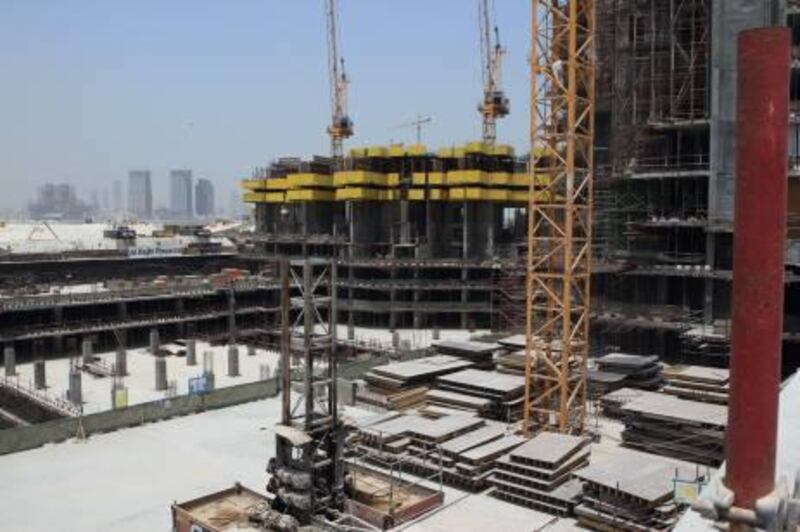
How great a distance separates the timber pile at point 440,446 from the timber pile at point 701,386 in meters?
7.80

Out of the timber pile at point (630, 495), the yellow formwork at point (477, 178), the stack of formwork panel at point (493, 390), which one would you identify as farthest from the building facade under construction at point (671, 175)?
the timber pile at point (630, 495)

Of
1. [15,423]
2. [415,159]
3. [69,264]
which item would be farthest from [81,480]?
[69,264]

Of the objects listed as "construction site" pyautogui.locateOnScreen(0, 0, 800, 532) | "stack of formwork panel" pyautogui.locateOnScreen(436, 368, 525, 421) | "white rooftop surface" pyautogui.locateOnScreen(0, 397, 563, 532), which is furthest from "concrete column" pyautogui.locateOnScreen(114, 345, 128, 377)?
"stack of formwork panel" pyautogui.locateOnScreen(436, 368, 525, 421)

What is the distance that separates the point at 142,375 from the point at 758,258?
40222 millimetres

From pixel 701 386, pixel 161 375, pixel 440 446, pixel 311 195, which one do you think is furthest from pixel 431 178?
pixel 440 446

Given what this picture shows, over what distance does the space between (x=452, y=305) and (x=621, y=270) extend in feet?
61.6

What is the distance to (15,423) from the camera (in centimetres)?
3472

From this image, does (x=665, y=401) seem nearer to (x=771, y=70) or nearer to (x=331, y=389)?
(x=331, y=389)

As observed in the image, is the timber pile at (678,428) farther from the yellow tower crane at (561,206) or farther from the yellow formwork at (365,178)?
the yellow formwork at (365,178)

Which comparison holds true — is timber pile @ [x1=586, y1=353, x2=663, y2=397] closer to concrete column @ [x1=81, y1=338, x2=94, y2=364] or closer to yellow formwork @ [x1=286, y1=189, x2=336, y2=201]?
concrete column @ [x1=81, y1=338, x2=94, y2=364]

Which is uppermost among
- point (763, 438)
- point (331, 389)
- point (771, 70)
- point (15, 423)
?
point (771, 70)

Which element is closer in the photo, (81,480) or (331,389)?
(331,389)

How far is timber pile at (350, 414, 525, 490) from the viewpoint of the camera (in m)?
23.1

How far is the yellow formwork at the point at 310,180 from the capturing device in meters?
65.4
